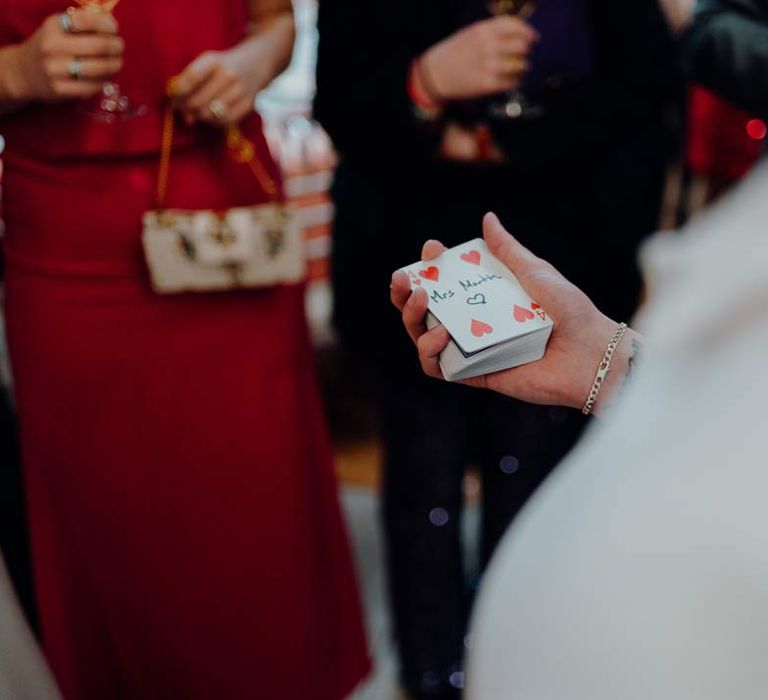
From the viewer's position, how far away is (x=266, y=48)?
3.28ft

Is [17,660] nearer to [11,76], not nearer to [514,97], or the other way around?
[11,76]

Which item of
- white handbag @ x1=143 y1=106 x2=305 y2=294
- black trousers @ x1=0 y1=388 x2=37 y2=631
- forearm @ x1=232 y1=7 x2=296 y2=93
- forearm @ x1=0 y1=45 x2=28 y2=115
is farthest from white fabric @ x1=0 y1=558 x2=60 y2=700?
forearm @ x1=232 y1=7 x2=296 y2=93

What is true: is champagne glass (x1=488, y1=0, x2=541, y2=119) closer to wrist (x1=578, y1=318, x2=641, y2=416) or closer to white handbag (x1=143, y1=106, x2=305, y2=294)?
white handbag (x1=143, y1=106, x2=305, y2=294)

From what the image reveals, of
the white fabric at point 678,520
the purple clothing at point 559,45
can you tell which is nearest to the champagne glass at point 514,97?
the purple clothing at point 559,45

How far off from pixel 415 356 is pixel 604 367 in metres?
0.41

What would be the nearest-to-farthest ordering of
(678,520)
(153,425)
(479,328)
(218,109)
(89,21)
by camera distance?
(678,520)
(479,328)
(89,21)
(218,109)
(153,425)

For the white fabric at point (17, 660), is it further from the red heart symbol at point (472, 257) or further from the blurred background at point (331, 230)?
the red heart symbol at point (472, 257)

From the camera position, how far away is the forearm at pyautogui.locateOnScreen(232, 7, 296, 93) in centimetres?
97

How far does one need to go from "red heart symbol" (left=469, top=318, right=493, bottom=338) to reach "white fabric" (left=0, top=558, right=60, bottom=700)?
1.67 ft

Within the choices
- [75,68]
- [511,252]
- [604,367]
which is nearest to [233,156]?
[75,68]

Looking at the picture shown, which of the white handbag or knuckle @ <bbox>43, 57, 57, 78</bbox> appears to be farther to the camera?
the white handbag

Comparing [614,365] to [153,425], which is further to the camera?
[153,425]

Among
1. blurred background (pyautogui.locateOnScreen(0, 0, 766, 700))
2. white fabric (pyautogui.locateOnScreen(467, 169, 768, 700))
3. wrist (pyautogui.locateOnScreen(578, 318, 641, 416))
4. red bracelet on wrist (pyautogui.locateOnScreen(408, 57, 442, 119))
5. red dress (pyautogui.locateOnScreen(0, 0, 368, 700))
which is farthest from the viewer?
blurred background (pyautogui.locateOnScreen(0, 0, 766, 700))

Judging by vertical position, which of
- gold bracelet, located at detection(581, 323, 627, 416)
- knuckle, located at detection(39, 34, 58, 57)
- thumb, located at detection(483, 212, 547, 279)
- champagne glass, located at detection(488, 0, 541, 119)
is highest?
knuckle, located at detection(39, 34, 58, 57)
